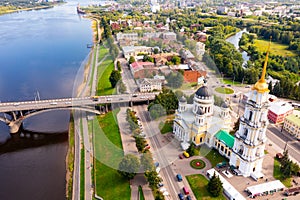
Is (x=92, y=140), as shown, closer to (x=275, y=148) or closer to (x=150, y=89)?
(x=150, y=89)

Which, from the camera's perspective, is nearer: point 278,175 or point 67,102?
point 278,175

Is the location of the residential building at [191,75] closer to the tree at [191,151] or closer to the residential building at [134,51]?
the residential building at [134,51]

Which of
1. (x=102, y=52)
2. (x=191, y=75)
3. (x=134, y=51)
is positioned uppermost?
(x=134, y=51)

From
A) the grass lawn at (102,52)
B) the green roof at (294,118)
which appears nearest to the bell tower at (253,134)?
the green roof at (294,118)

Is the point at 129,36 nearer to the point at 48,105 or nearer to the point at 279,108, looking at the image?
the point at 48,105

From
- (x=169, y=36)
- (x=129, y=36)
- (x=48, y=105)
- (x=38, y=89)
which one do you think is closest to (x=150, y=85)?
(x=48, y=105)

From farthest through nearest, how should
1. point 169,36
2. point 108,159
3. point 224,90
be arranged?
point 169,36, point 224,90, point 108,159

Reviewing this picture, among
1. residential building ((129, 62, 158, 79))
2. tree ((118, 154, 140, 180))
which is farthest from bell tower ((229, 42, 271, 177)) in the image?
residential building ((129, 62, 158, 79))

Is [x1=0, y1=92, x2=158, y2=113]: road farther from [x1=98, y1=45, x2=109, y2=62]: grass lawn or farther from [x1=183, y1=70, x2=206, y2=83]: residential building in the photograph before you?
[x1=98, y1=45, x2=109, y2=62]: grass lawn

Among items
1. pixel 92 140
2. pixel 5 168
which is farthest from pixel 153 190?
pixel 5 168
